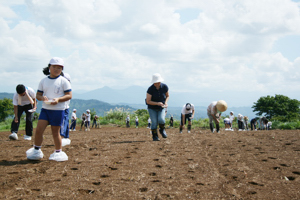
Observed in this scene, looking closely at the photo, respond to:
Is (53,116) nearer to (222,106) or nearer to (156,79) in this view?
(156,79)

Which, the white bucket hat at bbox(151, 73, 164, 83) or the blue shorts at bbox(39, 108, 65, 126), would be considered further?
the white bucket hat at bbox(151, 73, 164, 83)

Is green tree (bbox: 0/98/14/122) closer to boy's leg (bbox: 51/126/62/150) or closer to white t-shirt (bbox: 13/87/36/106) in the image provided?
white t-shirt (bbox: 13/87/36/106)

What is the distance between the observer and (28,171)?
3832 millimetres

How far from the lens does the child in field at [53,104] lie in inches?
173

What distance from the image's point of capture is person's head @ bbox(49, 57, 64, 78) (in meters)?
4.38

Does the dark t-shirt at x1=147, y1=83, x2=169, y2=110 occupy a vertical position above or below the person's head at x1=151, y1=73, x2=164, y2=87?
below

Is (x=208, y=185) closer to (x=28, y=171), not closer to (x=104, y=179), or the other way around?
(x=104, y=179)

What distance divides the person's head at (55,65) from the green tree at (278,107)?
67217 mm

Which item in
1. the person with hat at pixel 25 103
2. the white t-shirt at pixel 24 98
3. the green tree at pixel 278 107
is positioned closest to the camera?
the person with hat at pixel 25 103

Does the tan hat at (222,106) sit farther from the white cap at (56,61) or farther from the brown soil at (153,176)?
the white cap at (56,61)

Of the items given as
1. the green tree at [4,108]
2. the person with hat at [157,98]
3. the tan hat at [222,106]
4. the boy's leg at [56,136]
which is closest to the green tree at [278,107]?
the tan hat at [222,106]

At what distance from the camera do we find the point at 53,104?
4.31 m

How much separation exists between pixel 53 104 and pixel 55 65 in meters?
0.71

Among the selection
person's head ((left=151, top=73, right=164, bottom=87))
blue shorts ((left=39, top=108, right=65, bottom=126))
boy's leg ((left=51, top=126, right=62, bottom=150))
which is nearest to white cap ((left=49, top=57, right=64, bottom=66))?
blue shorts ((left=39, top=108, right=65, bottom=126))
